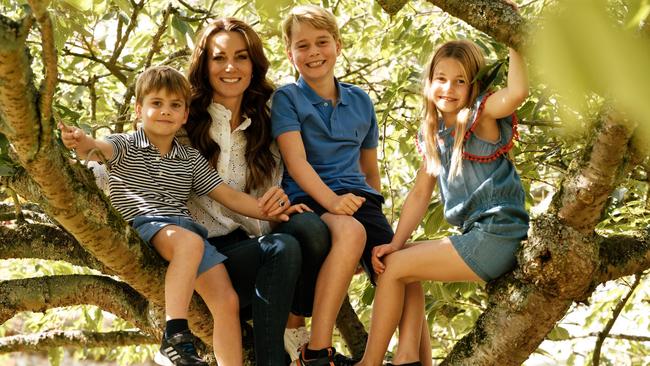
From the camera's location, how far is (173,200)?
9.05ft

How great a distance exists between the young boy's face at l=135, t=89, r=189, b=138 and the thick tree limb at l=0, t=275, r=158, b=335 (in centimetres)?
56

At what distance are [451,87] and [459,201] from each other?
0.37m

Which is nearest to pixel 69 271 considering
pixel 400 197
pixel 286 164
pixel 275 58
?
pixel 275 58

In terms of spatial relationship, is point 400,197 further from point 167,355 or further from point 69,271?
point 167,355

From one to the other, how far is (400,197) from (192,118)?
3.08 m

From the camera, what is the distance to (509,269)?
8.07 feet

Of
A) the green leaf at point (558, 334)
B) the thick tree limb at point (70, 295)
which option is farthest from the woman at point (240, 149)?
the green leaf at point (558, 334)

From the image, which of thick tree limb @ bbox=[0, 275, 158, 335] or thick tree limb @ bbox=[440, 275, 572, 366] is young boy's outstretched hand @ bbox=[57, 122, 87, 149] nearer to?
thick tree limb @ bbox=[0, 275, 158, 335]

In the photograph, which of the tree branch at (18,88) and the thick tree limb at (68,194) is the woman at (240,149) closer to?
the thick tree limb at (68,194)

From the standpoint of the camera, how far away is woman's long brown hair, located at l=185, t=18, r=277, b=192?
299cm

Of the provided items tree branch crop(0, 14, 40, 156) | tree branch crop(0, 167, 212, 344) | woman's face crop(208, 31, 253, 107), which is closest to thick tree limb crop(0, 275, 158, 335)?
tree branch crop(0, 167, 212, 344)

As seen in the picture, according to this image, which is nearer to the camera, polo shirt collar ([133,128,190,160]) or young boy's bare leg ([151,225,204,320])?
young boy's bare leg ([151,225,204,320])

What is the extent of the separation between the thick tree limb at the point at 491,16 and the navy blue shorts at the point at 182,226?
1.08m

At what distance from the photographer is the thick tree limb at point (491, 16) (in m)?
1.90
